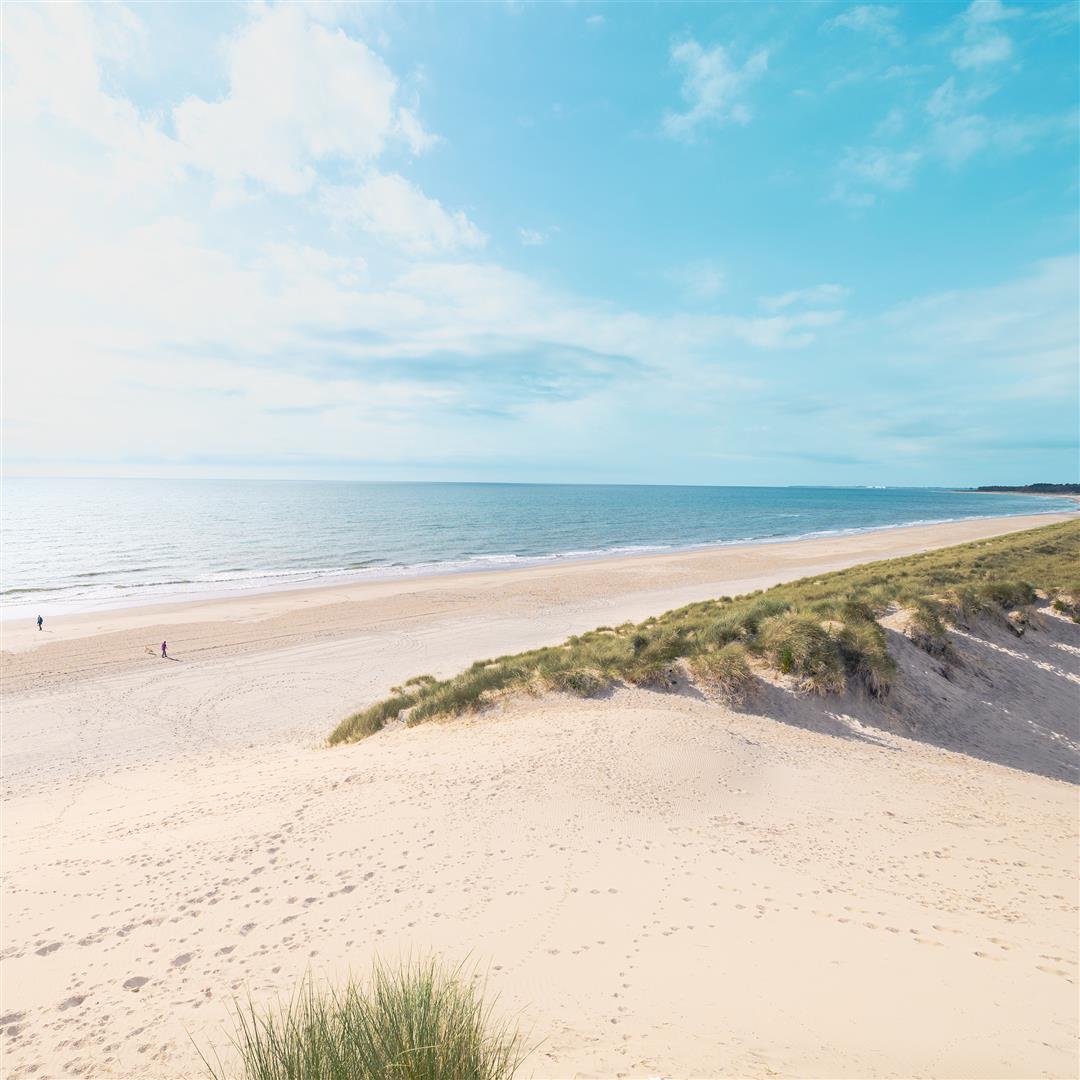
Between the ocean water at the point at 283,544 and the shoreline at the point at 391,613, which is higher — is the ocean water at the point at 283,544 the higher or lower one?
the higher one

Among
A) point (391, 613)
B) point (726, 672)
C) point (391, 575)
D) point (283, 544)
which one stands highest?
point (726, 672)

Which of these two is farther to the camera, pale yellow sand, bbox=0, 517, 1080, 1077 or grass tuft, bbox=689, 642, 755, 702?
grass tuft, bbox=689, 642, 755, 702

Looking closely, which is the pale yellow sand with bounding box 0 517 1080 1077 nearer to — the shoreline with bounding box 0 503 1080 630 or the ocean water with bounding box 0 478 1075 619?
the shoreline with bounding box 0 503 1080 630

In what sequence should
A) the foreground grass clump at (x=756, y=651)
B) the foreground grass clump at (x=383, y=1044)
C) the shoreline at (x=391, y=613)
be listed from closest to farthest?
the foreground grass clump at (x=383, y=1044)
the foreground grass clump at (x=756, y=651)
the shoreline at (x=391, y=613)

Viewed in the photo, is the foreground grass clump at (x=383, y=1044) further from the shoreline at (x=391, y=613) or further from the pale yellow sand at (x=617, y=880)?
the shoreline at (x=391, y=613)

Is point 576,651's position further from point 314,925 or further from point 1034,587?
point 1034,587

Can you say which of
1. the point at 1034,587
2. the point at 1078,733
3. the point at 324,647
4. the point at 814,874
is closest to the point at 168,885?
the point at 814,874

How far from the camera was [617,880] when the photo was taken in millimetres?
5871

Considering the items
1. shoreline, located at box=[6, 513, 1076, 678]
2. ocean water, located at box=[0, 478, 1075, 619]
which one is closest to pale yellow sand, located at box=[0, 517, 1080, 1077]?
shoreline, located at box=[6, 513, 1076, 678]

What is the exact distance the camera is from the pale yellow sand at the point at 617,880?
404 cm

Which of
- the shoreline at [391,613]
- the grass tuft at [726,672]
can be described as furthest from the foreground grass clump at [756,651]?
the shoreline at [391,613]

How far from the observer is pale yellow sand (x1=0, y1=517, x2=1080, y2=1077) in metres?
4.04

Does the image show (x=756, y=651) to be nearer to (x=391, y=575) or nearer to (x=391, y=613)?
(x=391, y=613)

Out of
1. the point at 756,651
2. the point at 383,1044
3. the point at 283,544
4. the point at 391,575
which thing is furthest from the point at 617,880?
the point at 283,544
